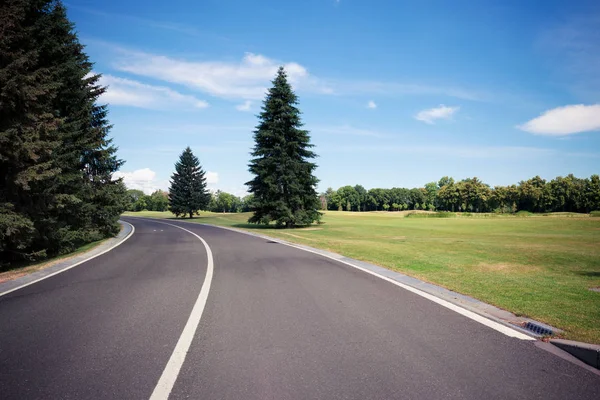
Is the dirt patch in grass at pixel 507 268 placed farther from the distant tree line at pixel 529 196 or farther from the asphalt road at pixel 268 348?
the distant tree line at pixel 529 196

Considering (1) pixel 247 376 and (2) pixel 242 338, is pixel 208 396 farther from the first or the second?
(2) pixel 242 338

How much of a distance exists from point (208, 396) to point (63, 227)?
14980mm

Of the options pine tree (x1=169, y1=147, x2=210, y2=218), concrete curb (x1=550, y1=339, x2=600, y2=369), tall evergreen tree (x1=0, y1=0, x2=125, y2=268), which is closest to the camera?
concrete curb (x1=550, y1=339, x2=600, y2=369)

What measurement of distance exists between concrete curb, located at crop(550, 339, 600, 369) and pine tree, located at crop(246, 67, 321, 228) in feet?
92.8

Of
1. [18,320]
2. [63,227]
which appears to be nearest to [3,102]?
[63,227]

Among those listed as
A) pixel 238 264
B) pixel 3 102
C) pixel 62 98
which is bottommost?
pixel 238 264

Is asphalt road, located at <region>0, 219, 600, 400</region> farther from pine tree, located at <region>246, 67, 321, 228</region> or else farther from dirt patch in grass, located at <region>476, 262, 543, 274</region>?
pine tree, located at <region>246, 67, 321, 228</region>

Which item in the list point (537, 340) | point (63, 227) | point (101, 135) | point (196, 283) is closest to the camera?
point (537, 340)

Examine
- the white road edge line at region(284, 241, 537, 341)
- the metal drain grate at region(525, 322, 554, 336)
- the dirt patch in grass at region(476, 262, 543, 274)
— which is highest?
the metal drain grate at region(525, 322, 554, 336)

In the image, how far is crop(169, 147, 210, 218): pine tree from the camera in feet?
205

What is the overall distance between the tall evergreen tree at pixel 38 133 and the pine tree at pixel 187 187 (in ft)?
142

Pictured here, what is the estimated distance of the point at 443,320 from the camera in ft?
16.3

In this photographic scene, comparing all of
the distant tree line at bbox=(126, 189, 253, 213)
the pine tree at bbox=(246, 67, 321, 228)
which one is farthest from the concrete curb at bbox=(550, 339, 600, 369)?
the distant tree line at bbox=(126, 189, 253, 213)

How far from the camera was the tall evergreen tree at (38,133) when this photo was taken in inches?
423
